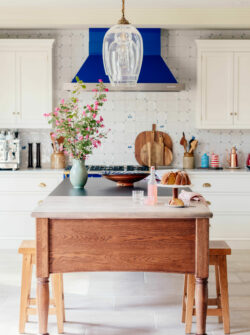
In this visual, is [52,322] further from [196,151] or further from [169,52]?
[169,52]

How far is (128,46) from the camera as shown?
3.07m

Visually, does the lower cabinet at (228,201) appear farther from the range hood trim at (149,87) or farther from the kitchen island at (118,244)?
the kitchen island at (118,244)

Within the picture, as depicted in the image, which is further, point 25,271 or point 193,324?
point 193,324

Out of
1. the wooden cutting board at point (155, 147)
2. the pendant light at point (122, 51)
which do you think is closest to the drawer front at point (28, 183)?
the wooden cutting board at point (155, 147)

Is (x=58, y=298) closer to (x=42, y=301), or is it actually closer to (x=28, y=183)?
(x=42, y=301)

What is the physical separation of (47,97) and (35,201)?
1244 millimetres

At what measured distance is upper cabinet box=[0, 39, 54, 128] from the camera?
5559 millimetres

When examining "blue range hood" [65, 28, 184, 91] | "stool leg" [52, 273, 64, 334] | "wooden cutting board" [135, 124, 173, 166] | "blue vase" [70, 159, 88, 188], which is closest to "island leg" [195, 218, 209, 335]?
"stool leg" [52, 273, 64, 334]

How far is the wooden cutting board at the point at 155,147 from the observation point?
595 centimetres

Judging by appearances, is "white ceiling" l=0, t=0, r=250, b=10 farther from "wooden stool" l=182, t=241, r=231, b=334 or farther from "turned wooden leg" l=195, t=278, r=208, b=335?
"turned wooden leg" l=195, t=278, r=208, b=335

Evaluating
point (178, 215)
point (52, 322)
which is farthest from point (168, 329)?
point (178, 215)

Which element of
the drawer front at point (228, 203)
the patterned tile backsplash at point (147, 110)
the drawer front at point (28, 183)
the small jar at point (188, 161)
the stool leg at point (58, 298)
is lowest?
the stool leg at point (58, 298)

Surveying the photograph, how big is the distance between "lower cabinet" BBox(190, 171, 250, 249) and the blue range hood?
43.4 inches

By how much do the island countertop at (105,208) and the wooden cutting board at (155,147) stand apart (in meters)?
2.73
